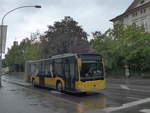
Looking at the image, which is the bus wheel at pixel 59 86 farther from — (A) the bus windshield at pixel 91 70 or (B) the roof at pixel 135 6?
(B) the roof at pixel 135 6

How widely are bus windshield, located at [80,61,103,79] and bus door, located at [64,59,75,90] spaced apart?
81cm

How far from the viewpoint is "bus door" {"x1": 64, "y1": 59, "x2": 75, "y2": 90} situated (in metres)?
18.6

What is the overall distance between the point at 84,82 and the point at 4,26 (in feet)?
44.9

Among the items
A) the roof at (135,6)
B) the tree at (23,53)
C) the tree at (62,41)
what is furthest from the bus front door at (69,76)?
the tree at (23,53)

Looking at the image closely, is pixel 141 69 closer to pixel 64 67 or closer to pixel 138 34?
pixel 138 34

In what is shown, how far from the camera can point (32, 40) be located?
3039 inches

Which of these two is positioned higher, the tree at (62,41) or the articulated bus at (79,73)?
the tree at (62,41)

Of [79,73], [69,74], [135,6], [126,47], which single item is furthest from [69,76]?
[135,6]

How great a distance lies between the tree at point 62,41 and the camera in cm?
6216

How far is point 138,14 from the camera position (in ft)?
198

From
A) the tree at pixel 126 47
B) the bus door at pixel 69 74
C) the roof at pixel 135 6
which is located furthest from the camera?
the roof at pixel 135 6

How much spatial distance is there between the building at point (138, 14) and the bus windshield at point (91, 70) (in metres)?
38.1

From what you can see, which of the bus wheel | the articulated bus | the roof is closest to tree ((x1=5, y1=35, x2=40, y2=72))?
the roof

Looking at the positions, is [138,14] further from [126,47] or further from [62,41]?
[126,47]
